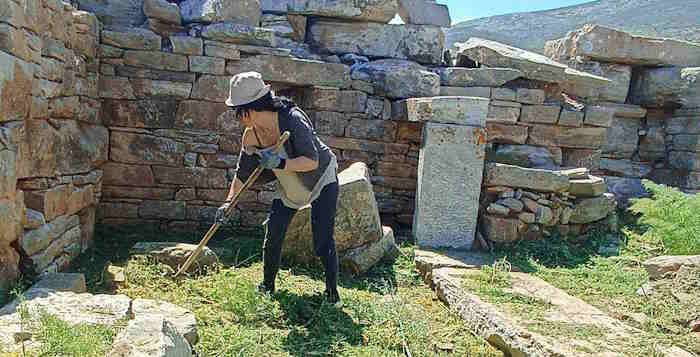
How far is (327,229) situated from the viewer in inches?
149

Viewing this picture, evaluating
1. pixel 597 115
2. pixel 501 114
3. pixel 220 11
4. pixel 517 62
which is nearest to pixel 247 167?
pixel 220 11

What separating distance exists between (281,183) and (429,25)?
11.6 ft

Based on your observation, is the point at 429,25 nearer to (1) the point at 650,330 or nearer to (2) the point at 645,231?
(2) the point at 645,231

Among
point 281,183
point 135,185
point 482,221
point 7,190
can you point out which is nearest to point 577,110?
point 482,221

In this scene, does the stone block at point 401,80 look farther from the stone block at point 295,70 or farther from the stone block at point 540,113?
the stone block at point 540,113

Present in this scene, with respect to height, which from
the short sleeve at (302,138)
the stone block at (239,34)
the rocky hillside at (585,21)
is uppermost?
the rocky hillside at (585,21)

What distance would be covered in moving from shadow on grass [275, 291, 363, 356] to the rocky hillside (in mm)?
10587

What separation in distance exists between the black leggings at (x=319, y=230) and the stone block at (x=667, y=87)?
6253mm

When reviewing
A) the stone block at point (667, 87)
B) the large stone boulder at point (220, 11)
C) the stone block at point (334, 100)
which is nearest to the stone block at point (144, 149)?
the large stone boulder at point (220, 11)

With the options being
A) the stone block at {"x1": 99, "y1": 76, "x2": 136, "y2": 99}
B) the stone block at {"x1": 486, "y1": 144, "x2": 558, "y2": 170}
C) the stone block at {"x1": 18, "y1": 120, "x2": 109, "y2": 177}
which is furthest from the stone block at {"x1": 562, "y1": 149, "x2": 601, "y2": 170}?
the stone block at {"x1": 18, "y1": 120, "x2": 109, "y2": 177}

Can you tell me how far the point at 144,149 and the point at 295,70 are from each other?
1.78m

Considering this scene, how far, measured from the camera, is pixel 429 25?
21.0ft

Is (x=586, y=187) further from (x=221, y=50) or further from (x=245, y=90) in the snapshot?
(x=221, y=50)

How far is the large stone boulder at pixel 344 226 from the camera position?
469 cm
